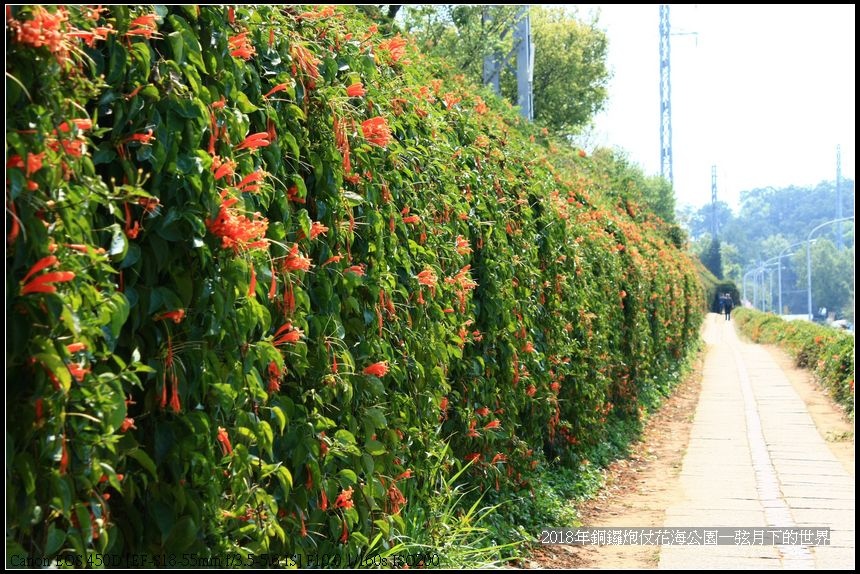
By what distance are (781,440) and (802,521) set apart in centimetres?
473

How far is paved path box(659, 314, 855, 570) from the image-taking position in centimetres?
591

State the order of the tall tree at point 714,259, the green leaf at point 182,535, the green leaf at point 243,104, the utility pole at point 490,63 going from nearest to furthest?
the green leaf at point 182,535 → the green leaf at point 243,104 → the utility pole at point 490,63 → the tall tree at point 714,259

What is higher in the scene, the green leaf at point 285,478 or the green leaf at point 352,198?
the green leaf at point 352,198

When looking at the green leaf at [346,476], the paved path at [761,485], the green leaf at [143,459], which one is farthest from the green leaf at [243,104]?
the paved path at [761,485]

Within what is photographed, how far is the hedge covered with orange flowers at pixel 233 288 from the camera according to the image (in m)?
2.06

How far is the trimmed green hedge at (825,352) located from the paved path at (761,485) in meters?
0.73

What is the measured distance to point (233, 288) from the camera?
8.94 feet

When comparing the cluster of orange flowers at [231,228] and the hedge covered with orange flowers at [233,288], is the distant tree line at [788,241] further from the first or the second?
the cluster of orange flowers at [231,228]

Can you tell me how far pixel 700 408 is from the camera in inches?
591

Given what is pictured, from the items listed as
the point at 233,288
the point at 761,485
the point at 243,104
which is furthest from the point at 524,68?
the point at 233,288

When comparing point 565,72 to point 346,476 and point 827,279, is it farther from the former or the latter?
point 827,279

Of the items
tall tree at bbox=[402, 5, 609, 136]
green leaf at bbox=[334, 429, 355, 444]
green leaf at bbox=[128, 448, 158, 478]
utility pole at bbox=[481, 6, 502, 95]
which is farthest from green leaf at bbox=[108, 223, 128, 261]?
tall tree at bbox=[402, 5, 609, 136]

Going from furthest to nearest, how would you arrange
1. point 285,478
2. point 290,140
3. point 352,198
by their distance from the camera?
point 352,198 → point 290,140 → point 285,478

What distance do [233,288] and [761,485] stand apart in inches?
275
